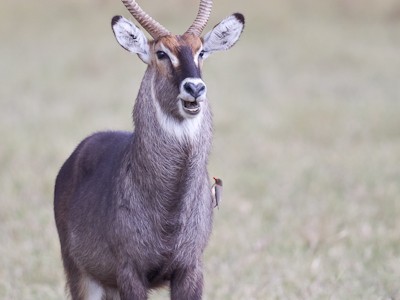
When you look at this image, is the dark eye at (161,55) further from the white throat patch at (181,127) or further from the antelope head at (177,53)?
the white throat patch at (181,127)

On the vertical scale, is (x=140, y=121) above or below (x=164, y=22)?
above

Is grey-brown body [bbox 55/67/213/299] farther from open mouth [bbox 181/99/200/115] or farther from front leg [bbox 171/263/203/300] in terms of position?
open mouth [bbox 181/99/200/115]

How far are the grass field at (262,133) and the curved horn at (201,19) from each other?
1896 mm

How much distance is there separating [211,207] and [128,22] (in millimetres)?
971

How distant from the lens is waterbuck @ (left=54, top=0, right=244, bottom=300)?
14.6 feet

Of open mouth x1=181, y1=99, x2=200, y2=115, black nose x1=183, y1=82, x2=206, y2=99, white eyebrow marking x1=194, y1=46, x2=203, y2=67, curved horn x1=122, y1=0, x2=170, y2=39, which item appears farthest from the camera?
curved horn x1=122, y1=0, x2=170, y2=39

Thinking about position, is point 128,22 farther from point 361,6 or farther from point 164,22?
point 361,6

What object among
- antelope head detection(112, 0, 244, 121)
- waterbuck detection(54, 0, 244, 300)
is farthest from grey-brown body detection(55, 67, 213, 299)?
antelope head detection(112, 0, 244, 121)

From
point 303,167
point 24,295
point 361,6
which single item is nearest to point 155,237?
point 24,295

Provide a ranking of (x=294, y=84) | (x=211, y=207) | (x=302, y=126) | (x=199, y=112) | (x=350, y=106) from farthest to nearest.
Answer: (x=294, y=84)
(x=350, y=106)
(x=302, y=126)
(x=211, y=207)
(x=199, y=112)

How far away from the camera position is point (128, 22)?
4.62m

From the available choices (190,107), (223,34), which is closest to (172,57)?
(190,107)

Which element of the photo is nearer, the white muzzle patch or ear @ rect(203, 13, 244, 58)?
the white muzzle patch

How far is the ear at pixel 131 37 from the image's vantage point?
15.2ft
